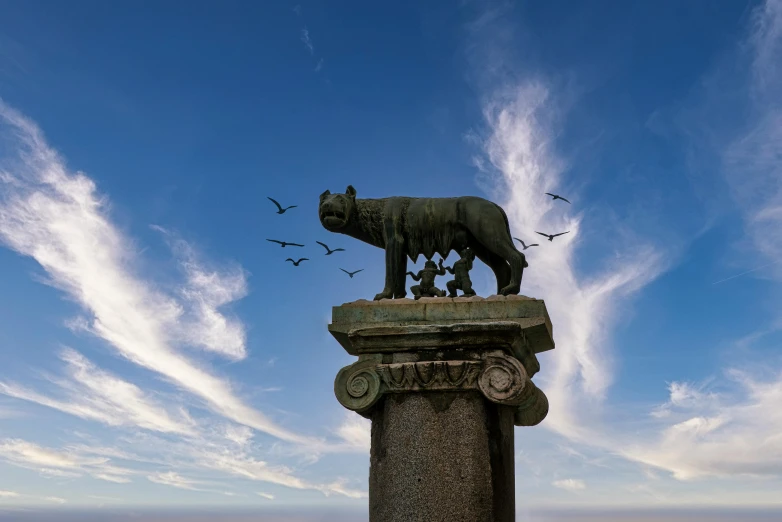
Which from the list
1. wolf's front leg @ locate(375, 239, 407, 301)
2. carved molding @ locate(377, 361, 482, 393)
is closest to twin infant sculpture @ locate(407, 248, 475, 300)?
wolf's front leg @ locate(375, 239, 407, 301)

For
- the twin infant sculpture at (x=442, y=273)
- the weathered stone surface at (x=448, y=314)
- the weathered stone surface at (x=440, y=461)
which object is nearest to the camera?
the weathered stone surface at (x=440, y=461)

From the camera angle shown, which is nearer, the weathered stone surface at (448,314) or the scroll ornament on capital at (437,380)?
the scroll ornament on capital at (437,380)

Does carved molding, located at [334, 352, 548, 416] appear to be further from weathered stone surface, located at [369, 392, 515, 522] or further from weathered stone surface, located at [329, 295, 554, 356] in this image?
weathered stone surface, located at [329, 295, 554, 356]

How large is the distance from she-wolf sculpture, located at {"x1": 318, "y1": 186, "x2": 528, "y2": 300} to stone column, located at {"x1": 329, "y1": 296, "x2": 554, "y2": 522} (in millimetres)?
679

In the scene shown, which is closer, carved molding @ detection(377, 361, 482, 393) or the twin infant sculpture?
carved molding @ detection(377, 361, 482, 393)

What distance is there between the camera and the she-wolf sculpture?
7.99 metres

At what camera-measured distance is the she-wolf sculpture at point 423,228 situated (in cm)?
799

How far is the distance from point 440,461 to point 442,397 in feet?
2.03

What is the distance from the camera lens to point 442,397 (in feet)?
22.9

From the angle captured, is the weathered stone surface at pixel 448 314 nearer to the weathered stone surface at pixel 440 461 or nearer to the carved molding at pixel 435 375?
the carved molding at pixel 435 375

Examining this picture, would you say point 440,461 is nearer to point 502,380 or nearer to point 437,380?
point 437,380

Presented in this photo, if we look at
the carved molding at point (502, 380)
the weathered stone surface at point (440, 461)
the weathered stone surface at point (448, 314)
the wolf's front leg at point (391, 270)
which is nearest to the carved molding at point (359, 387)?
the weathered stone surface at point (440, 461)

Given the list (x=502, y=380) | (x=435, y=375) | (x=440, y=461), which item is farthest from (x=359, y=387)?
(x=502, y=380)

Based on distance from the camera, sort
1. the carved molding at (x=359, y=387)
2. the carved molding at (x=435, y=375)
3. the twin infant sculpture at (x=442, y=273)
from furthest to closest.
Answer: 1. the twin infant sculpture at (x=442, y=273)
2. the carved molding at (x=359, y=387)
3. the carved molding at (x=435, y=375)
